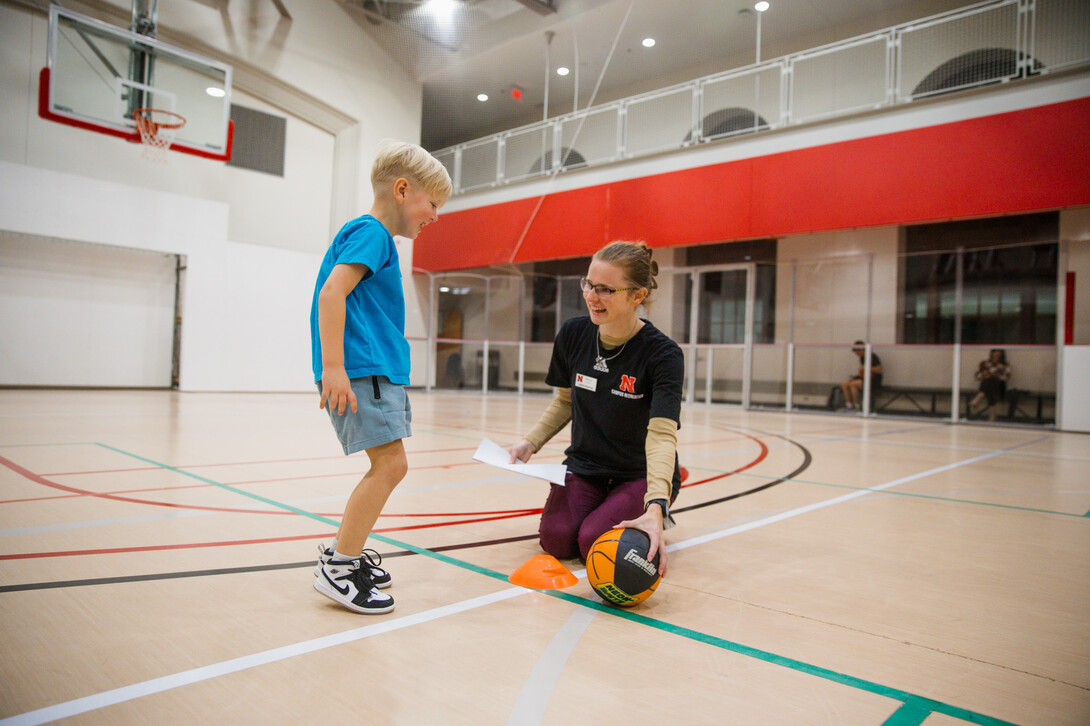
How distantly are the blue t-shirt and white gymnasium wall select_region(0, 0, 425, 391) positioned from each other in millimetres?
10496

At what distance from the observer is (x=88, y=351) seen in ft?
34.5

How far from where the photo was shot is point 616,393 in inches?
90.2

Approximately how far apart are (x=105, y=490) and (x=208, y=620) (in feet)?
6.26

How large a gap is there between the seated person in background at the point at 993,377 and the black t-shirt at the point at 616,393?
31.5 ft

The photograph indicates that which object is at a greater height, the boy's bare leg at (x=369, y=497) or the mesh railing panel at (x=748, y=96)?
the mesh railing panel at (x=748, y=96)

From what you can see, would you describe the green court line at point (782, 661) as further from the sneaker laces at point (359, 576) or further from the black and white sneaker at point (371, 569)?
the sneaker laces at point (359, 576)

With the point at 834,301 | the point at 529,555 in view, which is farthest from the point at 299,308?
the point at 529,555

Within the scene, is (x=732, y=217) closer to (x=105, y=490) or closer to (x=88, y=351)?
(x=105, y=490)

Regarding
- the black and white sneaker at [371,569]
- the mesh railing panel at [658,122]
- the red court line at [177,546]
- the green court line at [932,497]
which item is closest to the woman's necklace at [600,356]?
the red court line at [177,546]

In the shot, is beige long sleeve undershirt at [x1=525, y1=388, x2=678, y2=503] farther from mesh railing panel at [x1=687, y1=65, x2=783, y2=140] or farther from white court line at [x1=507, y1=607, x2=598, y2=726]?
mesh railing panel at [x1=687, y1=65, x2=783, y2=140]

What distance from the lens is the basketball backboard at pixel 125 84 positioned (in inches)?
321

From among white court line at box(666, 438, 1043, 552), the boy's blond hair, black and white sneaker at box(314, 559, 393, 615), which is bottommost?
white court line at box(666, 438, 1043, 552)

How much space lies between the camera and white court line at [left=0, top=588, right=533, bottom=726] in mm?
1092

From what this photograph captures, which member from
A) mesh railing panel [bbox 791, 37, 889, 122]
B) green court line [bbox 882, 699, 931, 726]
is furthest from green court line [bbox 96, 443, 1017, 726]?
mesh railing panel [bbox 791, 37, 889, 122]
